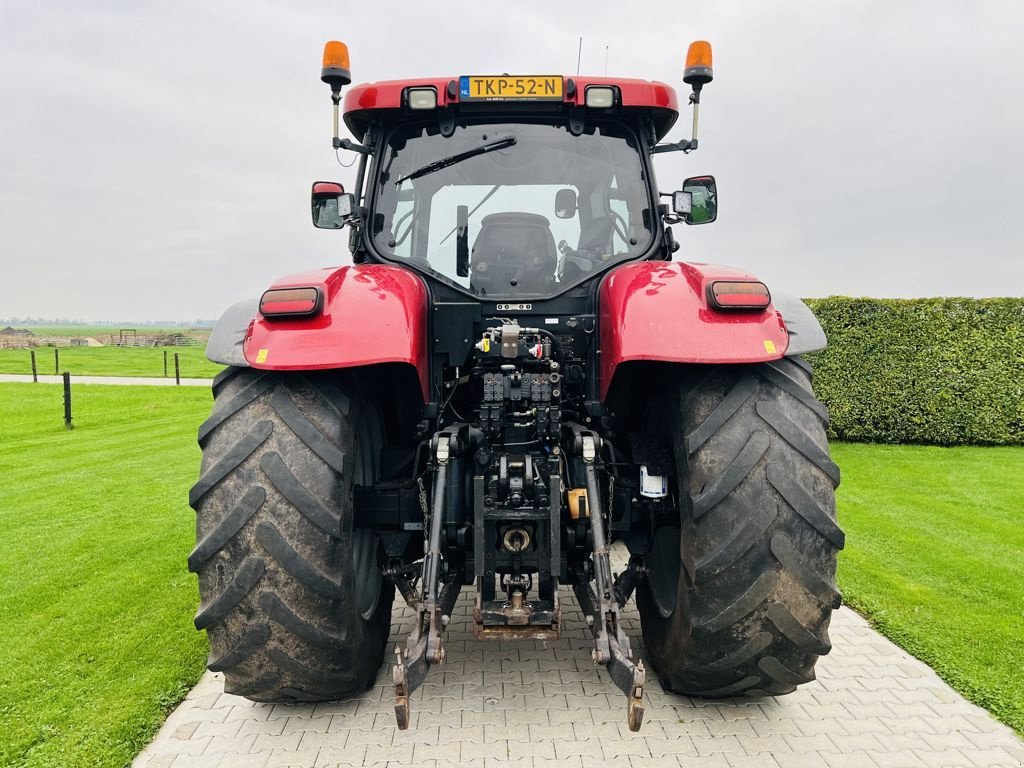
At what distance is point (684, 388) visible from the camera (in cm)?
271

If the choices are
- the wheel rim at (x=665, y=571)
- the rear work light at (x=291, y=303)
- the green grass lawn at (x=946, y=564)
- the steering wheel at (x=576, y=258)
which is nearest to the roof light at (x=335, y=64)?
the steering wheel at (x=576, y=258)

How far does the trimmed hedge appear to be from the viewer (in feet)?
33.6

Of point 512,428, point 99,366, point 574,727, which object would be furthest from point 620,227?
point 99,366

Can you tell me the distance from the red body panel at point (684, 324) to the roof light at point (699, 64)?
1.29 meters

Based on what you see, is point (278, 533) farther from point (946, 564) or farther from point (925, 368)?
point (925, 368)

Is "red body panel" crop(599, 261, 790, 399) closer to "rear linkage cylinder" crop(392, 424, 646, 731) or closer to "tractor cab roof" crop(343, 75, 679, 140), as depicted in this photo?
"rear linkage cylinder" crop(392, 424, 646, 731)

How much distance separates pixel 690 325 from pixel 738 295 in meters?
0.21

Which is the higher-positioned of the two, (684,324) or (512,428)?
(684,324)

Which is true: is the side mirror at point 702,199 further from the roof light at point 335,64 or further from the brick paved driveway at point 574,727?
the brick paved driveway at point 574,727

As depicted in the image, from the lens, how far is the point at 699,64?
358 cm

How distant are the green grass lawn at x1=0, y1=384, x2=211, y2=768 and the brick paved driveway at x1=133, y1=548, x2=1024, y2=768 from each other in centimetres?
27

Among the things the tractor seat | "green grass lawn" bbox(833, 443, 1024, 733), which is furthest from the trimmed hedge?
Result: the tractor seat

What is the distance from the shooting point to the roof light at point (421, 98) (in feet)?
11.1

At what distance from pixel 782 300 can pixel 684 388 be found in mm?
735
